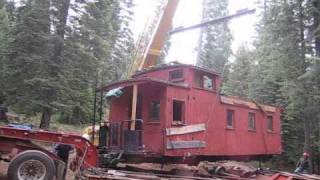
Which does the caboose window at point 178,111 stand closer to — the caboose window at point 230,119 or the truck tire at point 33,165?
the caboose window at point 230,119

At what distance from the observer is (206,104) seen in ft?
54.3

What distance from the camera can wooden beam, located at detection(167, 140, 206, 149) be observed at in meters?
14.9

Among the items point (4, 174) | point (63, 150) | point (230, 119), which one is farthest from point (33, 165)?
point (230, 119)

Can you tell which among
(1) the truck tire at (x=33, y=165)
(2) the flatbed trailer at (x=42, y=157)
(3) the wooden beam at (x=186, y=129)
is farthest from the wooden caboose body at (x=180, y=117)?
(1) the truck tire at (x=33, y=165)

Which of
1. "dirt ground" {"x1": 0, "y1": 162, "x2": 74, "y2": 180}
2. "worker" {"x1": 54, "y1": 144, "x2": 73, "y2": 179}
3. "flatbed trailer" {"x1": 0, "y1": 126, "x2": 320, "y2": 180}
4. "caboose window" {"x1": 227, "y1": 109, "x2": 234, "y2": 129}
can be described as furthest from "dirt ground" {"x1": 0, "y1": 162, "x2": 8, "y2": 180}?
"caboose window" {"x1": 227, "y1": 109, "x2": 234, "y2": 129}

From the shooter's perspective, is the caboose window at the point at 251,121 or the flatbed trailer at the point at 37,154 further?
the caboose window at the point at 251,121

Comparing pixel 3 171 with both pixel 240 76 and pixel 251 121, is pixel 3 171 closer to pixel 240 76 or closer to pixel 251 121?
pixel 251 121

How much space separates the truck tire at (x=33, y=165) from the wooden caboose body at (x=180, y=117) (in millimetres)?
4467

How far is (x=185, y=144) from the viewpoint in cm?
1530

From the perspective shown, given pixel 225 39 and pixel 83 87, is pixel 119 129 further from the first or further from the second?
pixel 225 39

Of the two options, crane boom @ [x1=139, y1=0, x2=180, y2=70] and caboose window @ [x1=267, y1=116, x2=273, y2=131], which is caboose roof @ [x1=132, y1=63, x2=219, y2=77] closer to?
crane boom @ [x1=139, y1=0, x2=180, y2=70]

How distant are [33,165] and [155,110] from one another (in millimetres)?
6024

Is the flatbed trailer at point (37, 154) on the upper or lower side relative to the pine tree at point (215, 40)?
lower

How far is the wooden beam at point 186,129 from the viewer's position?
15.0 metres
